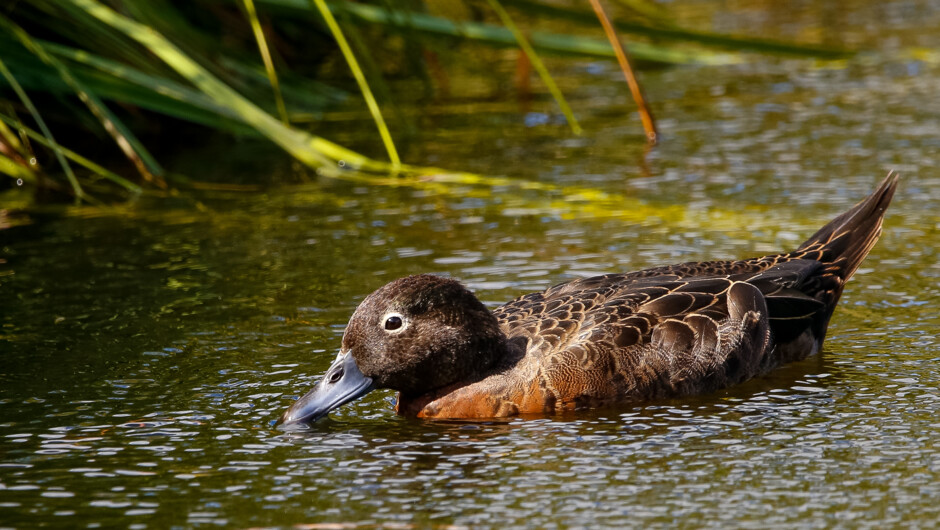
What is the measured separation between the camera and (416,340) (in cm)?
550

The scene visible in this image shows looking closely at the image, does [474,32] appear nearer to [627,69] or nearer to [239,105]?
[627,69]

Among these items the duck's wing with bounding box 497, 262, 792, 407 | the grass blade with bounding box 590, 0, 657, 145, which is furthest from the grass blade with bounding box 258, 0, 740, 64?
the duck's wing with bounding box 497, 262, 792, 407

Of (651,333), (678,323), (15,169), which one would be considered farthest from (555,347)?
(15,169)

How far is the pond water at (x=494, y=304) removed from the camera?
4551 mm

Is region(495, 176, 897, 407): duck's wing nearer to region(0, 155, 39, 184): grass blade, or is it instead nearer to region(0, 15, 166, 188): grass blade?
region(0, 15, 166, 188): grass blade

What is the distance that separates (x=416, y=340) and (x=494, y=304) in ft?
4.27

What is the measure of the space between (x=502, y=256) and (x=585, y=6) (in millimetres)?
5860

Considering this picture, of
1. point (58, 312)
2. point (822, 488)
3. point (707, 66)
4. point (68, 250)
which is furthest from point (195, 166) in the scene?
point (822, 488)

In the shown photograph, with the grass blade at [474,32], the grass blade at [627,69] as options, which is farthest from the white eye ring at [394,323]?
the grass blade at [474,32]

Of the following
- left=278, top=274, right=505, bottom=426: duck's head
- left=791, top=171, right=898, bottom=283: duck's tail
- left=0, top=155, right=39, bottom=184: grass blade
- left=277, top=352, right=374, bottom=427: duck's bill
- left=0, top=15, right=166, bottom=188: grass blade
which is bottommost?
left=277, top=352, right=374, bottom=427: duck's bill

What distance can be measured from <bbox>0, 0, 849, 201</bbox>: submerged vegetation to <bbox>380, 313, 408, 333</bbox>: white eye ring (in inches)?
77.1

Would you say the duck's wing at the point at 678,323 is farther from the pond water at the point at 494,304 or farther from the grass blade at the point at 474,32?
the grass blade at the point at 474,32

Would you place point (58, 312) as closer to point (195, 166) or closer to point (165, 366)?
point (165, 366)

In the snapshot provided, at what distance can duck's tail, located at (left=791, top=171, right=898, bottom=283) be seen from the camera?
6363 millimetres
